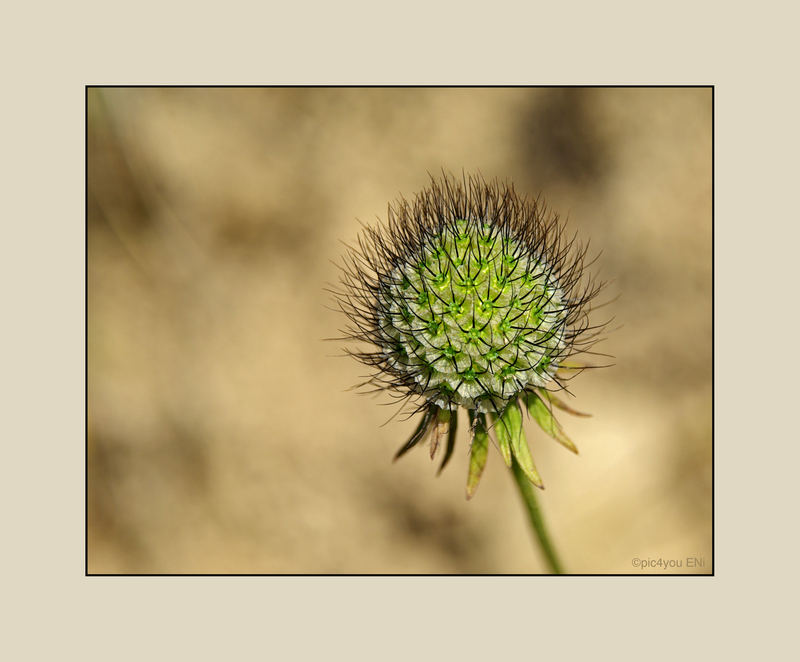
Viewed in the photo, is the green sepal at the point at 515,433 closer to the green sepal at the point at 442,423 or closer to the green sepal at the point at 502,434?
the green sepal at the point at 502,434

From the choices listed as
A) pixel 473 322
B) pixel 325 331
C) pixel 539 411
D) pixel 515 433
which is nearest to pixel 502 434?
pixel 515 433

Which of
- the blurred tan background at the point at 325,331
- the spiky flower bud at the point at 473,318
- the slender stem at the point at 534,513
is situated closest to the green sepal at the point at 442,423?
the spiky flower bud at the point at 473,318

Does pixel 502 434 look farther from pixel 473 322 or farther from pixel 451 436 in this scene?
pixel 473 322

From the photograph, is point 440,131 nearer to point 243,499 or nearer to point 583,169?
Result: point 583,169

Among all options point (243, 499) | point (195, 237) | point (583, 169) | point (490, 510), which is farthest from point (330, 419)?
point (583, 169)

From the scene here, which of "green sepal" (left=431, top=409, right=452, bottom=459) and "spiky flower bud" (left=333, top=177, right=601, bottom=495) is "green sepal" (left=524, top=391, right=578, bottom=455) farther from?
"green sepal" (left=431, top=409, right=452, bottom=459)
